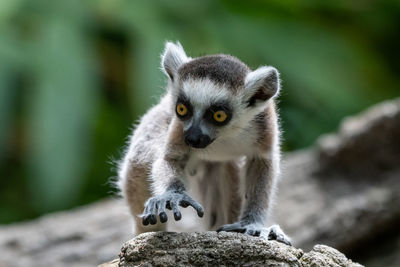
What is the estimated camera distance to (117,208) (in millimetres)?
7688

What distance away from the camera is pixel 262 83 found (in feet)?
14.8

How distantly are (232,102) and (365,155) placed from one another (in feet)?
10.5

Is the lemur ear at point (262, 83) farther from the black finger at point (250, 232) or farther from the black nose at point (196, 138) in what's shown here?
the black finger at point (250, 232)

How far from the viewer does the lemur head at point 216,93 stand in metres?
4.27

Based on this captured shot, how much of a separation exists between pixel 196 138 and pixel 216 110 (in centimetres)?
33

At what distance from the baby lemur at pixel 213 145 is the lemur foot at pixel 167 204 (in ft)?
0.25

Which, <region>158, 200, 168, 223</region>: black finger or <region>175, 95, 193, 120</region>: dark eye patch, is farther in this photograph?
<region>175, 95, 193, 120</region>: dark eye patch

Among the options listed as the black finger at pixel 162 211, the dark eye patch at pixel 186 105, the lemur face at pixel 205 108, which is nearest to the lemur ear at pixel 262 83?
the lemur face at pixel 205 108

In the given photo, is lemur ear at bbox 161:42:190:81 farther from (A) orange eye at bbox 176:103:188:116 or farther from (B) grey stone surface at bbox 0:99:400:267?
(B) grey stone surface at bbox 0:99:400:267

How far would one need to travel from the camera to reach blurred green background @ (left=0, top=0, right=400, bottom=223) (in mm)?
7809

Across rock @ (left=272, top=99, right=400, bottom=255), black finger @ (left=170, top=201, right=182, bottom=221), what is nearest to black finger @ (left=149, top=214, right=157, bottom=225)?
black finger @ (left=170, top=201, right=182, bottom=221)

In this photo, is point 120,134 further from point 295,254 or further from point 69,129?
point 295,254

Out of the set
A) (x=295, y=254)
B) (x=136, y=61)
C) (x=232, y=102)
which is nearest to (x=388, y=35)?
(x=136, y=61)

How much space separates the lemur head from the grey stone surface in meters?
2.34
